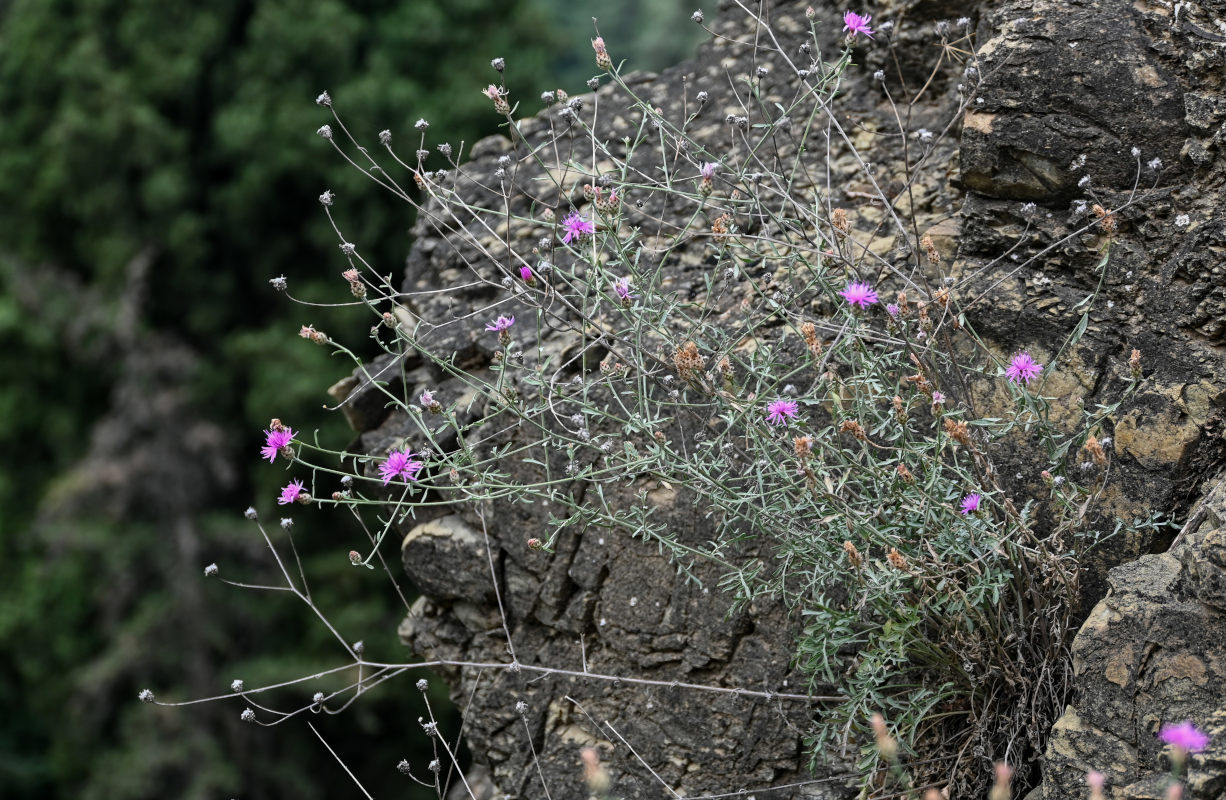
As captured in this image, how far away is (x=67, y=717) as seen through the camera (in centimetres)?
903

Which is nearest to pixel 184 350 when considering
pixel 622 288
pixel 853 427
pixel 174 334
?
pixel 174 334

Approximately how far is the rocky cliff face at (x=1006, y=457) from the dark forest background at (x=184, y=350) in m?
5.55

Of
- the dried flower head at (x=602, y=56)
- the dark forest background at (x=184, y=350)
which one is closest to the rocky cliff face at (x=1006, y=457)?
the dried flower head at (x=602, y=56)

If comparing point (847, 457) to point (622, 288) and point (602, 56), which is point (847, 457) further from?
point (602, 56)

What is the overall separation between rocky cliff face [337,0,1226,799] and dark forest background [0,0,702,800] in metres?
5.55

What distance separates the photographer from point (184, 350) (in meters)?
8.94

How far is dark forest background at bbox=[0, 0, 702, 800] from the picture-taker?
8.41 m

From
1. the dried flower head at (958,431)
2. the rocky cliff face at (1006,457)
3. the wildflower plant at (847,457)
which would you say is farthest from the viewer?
the wildflower plant at (847,457)

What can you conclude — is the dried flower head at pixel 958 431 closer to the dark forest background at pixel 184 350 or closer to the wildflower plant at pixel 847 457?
the wildflower plant at pixel 847 457

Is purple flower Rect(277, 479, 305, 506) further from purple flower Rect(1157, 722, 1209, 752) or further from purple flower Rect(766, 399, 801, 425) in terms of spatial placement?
purple flower Rect(1157, 722, 1209, 752)

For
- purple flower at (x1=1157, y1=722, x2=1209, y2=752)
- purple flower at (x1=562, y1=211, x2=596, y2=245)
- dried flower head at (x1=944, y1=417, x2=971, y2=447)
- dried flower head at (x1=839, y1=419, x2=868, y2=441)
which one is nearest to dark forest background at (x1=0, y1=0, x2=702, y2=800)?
purple flower at (x1=562, y1=211, x2=596, y2=245)

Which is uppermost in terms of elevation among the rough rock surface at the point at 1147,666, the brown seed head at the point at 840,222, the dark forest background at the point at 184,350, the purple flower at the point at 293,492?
the brown seed head at the point at 840,222

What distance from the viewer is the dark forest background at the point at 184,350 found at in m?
8.41

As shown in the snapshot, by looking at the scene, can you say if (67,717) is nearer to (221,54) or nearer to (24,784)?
(24,784)
